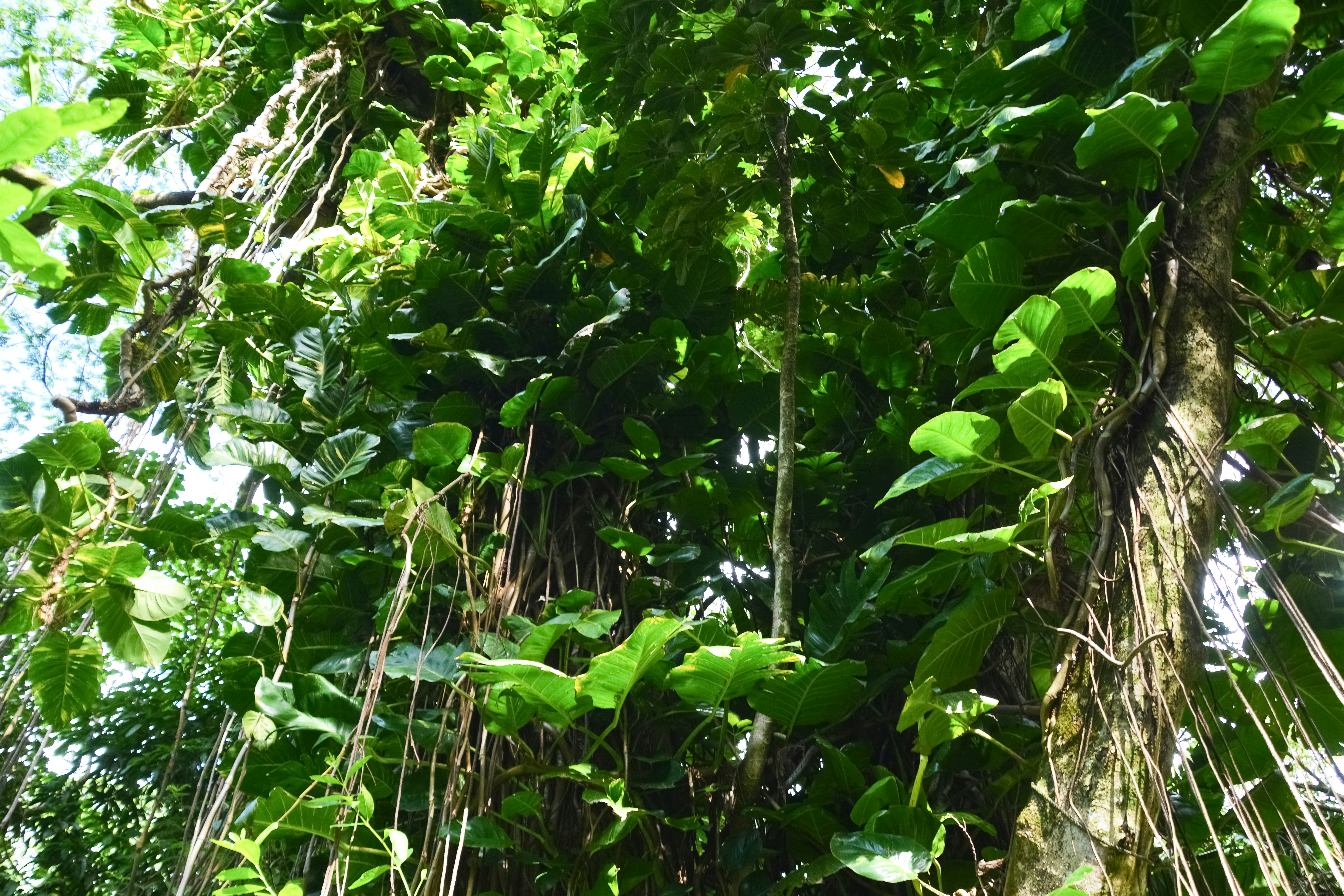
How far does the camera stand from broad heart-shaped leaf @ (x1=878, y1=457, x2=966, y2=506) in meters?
1.15

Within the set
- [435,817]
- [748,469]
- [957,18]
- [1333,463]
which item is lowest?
[435,817]

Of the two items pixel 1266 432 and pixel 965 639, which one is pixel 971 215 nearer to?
pixel 1266 432

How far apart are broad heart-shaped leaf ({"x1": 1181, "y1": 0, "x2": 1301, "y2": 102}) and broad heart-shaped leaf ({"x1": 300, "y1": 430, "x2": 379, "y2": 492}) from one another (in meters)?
1.36

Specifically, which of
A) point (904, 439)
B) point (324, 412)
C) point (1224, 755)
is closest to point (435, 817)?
point (324, 412)

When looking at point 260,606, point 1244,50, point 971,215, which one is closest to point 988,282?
point 971,215

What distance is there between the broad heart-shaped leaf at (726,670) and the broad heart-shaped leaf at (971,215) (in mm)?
625

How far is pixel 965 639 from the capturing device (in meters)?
1.22

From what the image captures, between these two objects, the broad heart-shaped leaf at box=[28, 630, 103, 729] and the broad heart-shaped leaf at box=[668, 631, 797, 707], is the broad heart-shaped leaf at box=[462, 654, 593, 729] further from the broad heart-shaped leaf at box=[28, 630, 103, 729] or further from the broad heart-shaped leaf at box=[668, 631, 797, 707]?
the broad heart-shaped leaf at box=[28, 630, 103, 729]

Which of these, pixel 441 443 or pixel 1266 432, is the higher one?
pixel 441 443

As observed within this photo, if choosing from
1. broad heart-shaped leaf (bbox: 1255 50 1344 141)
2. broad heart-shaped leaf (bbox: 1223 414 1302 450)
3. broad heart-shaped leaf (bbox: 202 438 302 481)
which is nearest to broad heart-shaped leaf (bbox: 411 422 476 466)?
broad heart-shaped leaf (bbox: 202 438 302 481)

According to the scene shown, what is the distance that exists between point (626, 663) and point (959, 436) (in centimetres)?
52

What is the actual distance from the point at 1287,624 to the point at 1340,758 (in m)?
0.23

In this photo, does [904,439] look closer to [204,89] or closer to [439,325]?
[439,325]

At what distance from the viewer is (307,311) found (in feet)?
6.09
